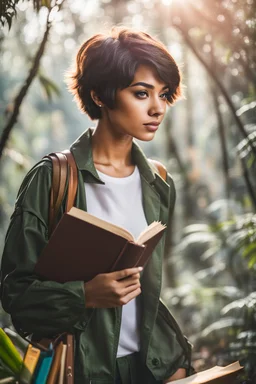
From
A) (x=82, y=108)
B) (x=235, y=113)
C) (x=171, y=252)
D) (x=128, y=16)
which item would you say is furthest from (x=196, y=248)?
(x=82, y=108)

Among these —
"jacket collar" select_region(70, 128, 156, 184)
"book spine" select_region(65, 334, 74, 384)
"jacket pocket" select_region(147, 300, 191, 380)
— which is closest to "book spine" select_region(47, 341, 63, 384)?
"book spine" select_region(65, 334, 74, 384)

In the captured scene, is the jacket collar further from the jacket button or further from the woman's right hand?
the jacket button

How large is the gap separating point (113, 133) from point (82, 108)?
22cm

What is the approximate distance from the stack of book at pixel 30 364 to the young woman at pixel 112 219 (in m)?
0.25

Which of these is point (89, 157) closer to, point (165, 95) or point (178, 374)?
point (165, 95)

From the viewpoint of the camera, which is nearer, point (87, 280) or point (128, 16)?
point (87, 280)

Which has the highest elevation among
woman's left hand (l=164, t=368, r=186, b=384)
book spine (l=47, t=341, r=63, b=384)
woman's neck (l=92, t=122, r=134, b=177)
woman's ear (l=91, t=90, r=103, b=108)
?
woman's ear (l=91, t=90, r=103, b=108)

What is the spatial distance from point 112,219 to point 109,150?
344 millimetres

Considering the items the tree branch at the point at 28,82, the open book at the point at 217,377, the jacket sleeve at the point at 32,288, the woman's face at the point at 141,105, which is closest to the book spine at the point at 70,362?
the jacket sleeve at the point at 32,288

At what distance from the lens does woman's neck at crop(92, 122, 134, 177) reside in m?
2.62

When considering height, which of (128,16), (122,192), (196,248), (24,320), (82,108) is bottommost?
(196,248)

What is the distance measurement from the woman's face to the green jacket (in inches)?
8.7

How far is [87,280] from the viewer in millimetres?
2236

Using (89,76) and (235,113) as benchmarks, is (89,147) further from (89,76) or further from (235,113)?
(235,113)
